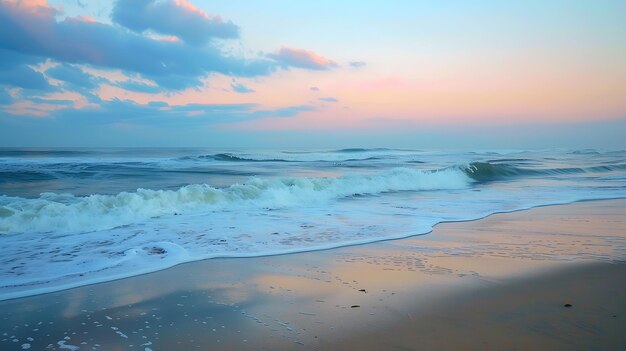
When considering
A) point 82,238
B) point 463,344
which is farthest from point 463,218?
point 82,238

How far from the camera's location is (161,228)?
7648 millimetres

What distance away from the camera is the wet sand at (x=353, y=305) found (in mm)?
3006

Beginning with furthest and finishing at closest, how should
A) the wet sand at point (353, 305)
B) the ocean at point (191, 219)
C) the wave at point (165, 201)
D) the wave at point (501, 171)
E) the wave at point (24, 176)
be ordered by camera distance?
the wave at point (501, 171)
the wave at point (24, 176)
the wave at point (165, 201)
the ocean at point (191, 219)
the wet sand at point (353, 305)

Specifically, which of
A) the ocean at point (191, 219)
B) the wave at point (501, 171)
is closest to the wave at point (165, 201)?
the ocean at point (191, 219)

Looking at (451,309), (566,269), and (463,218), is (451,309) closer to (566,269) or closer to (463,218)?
(566,269)

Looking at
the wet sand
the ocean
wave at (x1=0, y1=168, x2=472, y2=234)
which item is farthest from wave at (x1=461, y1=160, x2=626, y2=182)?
the wet sand

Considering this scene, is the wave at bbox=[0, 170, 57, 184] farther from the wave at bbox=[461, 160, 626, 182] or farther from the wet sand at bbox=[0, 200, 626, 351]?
the wave at bbox=[461, 160, 626, 182]

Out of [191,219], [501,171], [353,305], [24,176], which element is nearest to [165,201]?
[191,219]

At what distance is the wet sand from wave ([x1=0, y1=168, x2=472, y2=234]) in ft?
13.2

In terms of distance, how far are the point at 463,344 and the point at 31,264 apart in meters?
4.96

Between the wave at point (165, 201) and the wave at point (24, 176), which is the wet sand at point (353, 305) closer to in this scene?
the wave at point (165, 201)

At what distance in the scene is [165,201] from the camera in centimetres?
985

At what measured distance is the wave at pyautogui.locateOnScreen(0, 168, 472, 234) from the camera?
7648 millimetres

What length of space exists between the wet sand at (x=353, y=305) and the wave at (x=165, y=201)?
4.03 metres
